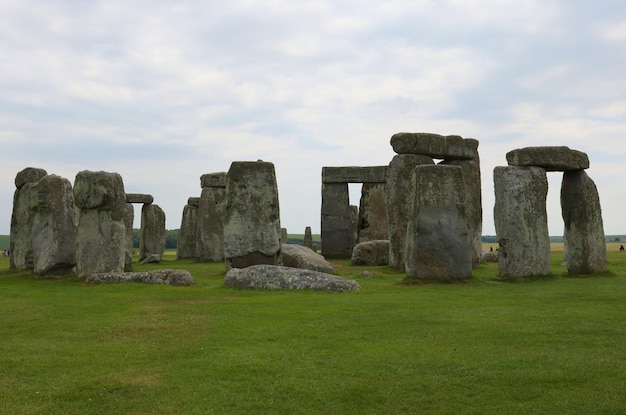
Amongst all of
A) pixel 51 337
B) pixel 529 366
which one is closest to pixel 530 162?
pixel 529 366

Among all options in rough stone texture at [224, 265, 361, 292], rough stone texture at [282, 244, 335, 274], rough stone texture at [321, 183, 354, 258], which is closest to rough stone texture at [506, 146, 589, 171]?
rough stone texture at [224, 265, 361, 292]

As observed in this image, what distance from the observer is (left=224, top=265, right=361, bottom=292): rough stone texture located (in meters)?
13.9

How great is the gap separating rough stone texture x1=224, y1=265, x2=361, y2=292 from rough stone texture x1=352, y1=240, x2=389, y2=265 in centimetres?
888

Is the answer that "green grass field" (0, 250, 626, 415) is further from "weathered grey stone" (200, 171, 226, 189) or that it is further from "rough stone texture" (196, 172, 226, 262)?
"weathered grey stone" (200, 171, 226, 189)

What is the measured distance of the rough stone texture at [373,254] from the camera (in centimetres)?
2312

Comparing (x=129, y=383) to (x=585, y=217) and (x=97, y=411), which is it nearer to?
(x=97, y=411)

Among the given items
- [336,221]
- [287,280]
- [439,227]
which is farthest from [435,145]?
[336,221]

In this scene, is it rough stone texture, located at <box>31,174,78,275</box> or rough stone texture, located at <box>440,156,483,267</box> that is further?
rough stone texture, located at <box>440,156,483,267</box>

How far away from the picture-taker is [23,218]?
68.0ft

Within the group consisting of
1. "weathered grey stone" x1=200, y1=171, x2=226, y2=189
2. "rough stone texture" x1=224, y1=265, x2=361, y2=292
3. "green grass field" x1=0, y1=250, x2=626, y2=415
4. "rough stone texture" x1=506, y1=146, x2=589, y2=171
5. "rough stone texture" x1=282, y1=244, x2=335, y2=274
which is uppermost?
"weathered grey stone" x1=200, y1=171, x2=226, y2=189

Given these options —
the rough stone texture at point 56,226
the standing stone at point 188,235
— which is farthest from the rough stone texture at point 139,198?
the rough stone texture at point 56,226

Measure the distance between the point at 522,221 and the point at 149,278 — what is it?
8.71 metres

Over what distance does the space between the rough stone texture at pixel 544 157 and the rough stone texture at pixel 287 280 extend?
17.8 ft

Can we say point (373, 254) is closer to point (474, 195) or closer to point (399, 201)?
point (399, 201)
